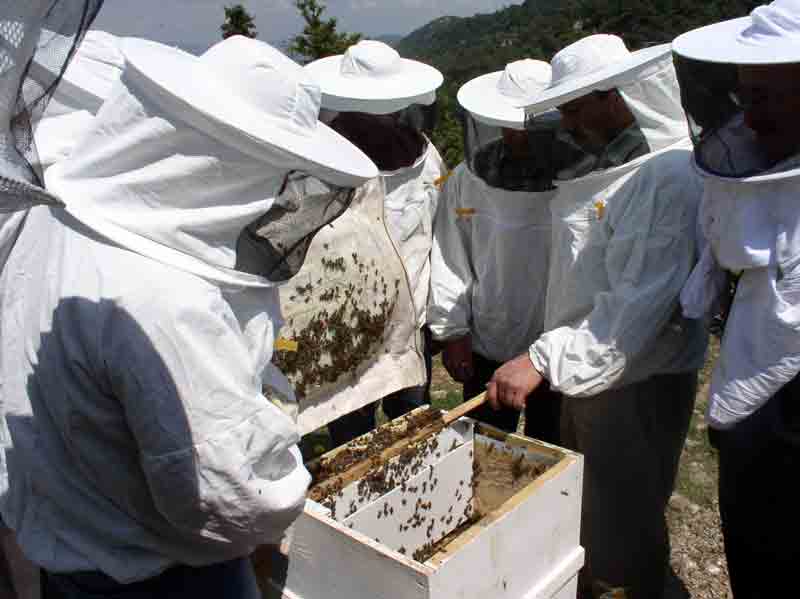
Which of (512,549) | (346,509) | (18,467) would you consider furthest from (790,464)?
(18,467)

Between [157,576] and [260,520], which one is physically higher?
[260,520]

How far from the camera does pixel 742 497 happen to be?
226cm

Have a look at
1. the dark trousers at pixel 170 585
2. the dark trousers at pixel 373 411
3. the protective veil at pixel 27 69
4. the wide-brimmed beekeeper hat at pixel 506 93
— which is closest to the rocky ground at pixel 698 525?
the dark trousers at pixel 373 411

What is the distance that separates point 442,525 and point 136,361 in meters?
1.62

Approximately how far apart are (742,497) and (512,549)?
0.78 metres

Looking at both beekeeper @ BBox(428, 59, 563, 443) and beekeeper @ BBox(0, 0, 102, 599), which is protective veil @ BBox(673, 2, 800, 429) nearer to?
beekeeper @ BBox(428, 59, 563, 443)

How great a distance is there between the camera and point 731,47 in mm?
1945

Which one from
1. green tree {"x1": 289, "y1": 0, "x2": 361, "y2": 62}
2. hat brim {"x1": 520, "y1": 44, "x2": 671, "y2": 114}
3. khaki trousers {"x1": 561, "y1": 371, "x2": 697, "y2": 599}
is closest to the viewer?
hat brim {"x1": 520, "y1": 44, "x2": 671, "y2": 114}

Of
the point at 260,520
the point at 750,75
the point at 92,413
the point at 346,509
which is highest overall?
the point at 750,75

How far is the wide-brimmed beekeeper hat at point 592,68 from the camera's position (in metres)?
2.39

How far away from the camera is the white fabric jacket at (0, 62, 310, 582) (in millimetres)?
1342

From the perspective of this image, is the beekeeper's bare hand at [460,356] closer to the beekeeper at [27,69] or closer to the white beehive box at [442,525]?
the white beehive box at [442,525]

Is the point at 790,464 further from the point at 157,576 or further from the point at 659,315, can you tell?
the point at 157,576

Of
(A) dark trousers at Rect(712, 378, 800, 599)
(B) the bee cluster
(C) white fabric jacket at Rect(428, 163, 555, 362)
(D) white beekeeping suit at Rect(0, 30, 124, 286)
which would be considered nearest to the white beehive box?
(B) the bee cluster
